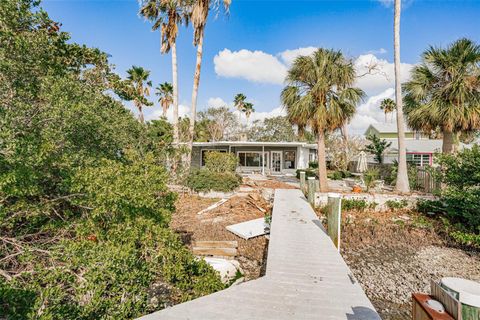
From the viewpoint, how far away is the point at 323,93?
36.2 ft

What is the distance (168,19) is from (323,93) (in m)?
11.1

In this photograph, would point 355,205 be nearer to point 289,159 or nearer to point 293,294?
point 293,294

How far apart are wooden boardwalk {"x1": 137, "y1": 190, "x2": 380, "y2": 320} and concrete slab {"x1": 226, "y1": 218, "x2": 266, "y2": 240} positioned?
2178 mm

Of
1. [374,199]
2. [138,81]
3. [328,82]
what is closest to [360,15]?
[328,82]

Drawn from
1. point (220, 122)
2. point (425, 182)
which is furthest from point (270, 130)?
point (425, 182)

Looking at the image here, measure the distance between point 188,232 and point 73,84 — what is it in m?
5.36

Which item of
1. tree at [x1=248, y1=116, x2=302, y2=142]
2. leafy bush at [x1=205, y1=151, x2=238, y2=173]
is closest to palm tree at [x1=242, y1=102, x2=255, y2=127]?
tree at [x1=248, y1=116, x2=302, y2=142]

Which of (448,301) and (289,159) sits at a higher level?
(289,159)

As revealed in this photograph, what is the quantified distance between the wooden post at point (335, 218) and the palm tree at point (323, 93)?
5761 mm

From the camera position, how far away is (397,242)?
7434mm

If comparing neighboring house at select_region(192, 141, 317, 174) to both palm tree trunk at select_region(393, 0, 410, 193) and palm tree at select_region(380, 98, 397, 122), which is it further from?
palm tree at select_region(380, 98, 397, 122)

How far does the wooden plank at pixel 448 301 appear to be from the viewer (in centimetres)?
158

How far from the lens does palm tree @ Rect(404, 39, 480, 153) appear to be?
10.7 metres

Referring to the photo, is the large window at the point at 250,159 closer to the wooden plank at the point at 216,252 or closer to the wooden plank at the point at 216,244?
the wooden plank at the point at 216,244
